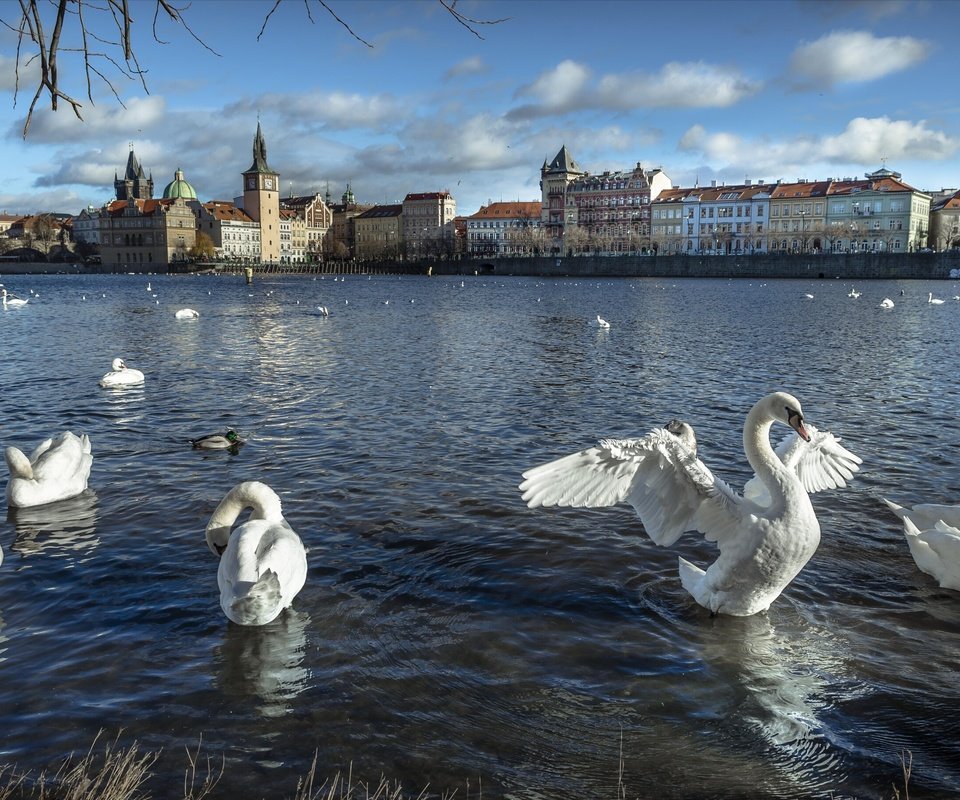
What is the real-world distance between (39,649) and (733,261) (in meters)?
95.2

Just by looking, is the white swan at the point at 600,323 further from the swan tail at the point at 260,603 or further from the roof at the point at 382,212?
the roof at the point at 382,212

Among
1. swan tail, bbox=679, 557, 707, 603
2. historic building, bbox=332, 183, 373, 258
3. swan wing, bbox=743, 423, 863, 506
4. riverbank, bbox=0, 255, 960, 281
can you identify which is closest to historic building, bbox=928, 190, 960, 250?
riverbank, bbox=0, 255, 960, 281

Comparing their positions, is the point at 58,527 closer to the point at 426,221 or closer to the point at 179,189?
the point at 426,221

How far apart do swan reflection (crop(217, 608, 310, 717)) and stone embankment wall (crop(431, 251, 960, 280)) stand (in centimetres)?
8836

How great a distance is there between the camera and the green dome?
158500mm

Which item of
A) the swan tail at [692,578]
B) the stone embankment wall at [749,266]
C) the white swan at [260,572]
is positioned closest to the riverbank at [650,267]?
the stone embankment wall at [749,266]

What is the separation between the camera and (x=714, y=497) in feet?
16.5

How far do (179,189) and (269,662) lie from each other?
170 metres

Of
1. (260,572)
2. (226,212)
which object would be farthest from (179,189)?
(260,572)

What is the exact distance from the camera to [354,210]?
17262 cm

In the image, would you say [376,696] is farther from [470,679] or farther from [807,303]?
[807,303]

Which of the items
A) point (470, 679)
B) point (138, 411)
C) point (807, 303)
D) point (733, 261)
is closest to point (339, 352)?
point (138, 411)

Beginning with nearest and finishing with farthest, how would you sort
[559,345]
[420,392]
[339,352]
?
[420,392] < [339,352] < [559,345]

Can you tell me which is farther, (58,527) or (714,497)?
(58,527)
